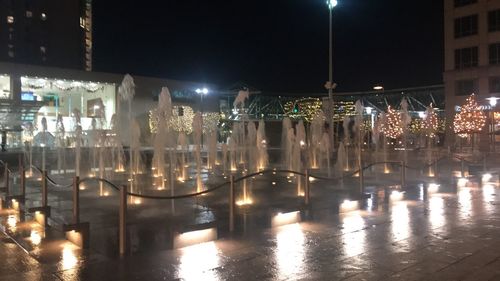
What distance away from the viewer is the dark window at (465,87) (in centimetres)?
4875

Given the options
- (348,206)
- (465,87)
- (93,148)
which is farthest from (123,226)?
(465,87)

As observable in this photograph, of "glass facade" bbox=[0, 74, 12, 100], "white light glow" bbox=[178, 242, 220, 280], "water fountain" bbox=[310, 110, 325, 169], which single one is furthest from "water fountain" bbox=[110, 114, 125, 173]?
"glass facade" bbox=[0, 74, 12, 100]

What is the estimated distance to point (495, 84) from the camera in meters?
46.9

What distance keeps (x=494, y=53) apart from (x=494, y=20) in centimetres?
326

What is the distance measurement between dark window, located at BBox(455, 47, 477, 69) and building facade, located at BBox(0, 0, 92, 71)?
2652 inches

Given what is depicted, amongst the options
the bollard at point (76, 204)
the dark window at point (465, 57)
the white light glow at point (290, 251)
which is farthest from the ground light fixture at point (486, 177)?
the dark window at point (465, 57)

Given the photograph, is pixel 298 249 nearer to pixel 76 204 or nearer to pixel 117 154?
pixel 76 204

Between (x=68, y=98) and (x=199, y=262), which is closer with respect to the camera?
(x=199, y=262)

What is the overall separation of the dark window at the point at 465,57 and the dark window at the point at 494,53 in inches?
64.6

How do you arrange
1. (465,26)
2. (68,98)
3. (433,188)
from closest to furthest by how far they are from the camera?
1. (433,188)
2. (68,98)
3. (465,26)

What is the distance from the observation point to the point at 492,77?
47.0 metres

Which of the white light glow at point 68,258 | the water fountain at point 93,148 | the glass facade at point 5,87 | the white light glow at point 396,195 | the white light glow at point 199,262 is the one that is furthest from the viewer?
the glass facade at point 5,87

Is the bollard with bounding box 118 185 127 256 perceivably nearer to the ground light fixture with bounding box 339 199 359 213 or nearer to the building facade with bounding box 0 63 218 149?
the ground light fixture with bounding box 339 199 359 213

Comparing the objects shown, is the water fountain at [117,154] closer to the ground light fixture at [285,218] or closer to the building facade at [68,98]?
the building facade at [68,98]
